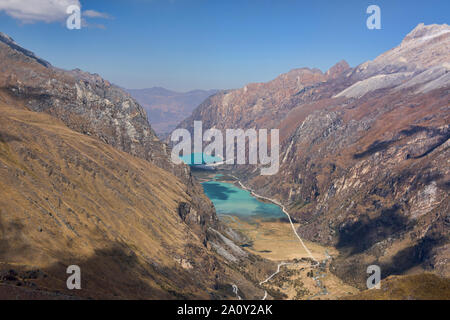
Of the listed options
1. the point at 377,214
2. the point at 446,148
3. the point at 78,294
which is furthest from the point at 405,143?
the point at 78,294

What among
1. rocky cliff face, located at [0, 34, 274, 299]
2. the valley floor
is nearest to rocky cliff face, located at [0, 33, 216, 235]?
rocky cliff face, located at [0, 34, 274, 299]

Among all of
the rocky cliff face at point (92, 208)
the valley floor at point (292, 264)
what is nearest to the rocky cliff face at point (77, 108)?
the rocky cliff face at point (92, 208)

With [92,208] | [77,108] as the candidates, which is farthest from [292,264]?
[77,108]

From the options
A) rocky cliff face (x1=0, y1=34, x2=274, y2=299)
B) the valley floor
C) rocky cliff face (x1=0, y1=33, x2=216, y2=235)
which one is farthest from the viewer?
rocky cliff face (x1=0, y1=33, x2=216, y2=235)

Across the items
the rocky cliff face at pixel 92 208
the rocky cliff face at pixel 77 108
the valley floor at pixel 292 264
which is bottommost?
the valley floor at pixel 292 264

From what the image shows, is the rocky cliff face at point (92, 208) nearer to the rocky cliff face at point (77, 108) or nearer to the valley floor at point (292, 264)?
the rocky cliff face at point (77, 108)

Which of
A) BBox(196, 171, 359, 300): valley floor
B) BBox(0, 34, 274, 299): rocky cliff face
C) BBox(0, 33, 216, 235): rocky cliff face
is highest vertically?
BBox(0, 33, 216, 235): rocky cliff face

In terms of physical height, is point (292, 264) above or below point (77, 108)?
below

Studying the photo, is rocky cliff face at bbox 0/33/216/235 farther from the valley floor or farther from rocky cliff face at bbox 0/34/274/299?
the valley floor

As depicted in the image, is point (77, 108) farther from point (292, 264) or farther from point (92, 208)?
point (292, 264)

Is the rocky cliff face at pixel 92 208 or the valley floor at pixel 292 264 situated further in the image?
the valley floor at pixel 292 264

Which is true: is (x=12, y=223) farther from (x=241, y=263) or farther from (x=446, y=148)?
(x=446, y=148)

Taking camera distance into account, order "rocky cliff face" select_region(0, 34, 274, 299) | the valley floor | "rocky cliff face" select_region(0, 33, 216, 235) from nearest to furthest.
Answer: "rocky cliff face" select_region(0, 34, 274, 299), the valley floor, "rocky cliff face" select_region(0, 33, 216, 235)
